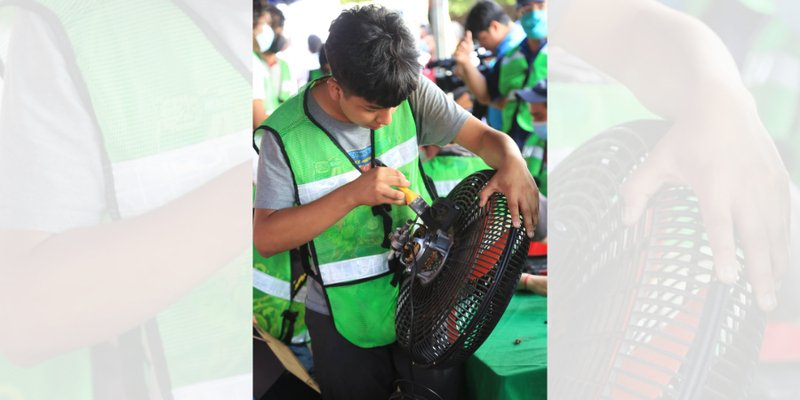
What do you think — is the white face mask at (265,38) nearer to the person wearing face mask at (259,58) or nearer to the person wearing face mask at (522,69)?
the person wearing face mask at (259,58)

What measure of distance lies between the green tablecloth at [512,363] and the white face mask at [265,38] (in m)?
4.47

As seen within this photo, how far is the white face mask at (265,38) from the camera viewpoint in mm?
6832

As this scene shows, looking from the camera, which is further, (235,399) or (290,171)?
(290,171)

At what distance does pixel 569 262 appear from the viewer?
1.58 meters

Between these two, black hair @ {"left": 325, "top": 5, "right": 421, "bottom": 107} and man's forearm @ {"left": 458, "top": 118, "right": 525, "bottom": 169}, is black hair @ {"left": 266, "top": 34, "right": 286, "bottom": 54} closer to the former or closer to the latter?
man's forearm @ {"left": 458, "top": 118, "right": 525, "bottom": 169}

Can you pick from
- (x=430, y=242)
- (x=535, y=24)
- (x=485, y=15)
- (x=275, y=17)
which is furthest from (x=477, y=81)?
(x=430, y=242)

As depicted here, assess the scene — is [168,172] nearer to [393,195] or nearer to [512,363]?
[393,195]

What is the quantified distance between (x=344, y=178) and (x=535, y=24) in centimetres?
361

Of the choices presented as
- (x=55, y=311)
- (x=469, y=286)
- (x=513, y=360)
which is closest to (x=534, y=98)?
(x=513, y=360)

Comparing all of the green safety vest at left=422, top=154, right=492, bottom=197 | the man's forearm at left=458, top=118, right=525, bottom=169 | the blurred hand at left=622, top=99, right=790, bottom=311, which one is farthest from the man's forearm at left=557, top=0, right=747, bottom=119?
the green safety vest at left=422, top=154, right=492, bottom=197

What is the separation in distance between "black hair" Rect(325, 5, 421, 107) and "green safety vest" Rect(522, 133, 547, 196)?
2456 millimetres

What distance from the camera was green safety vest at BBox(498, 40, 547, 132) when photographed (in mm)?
5410

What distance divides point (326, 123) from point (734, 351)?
1230 mm

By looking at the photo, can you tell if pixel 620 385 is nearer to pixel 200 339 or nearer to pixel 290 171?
pixel 200 339
